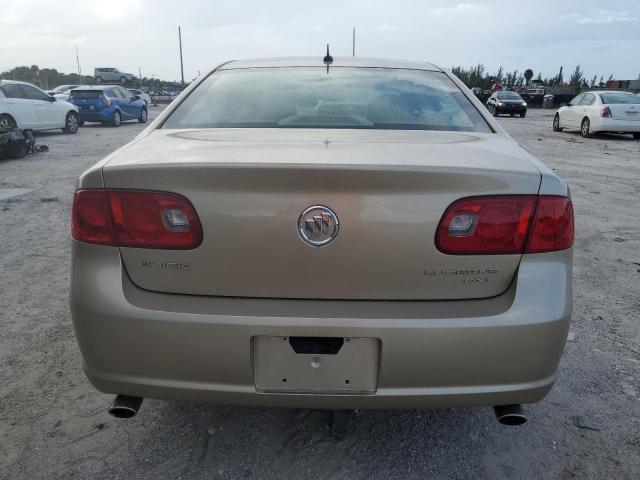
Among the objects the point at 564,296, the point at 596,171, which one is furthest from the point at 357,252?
the point at 596,171

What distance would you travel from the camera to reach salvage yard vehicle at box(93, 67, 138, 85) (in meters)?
43.0

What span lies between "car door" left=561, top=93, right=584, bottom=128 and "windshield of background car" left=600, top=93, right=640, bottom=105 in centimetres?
116

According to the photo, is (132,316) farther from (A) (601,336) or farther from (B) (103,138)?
(B) (103,138)

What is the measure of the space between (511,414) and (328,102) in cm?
156

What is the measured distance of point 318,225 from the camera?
5.19 ft

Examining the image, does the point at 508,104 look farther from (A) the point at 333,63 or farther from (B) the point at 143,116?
(A) the point at 333,63

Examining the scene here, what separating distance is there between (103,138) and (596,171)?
490 inches

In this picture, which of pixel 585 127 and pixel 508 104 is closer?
pixel 585 127

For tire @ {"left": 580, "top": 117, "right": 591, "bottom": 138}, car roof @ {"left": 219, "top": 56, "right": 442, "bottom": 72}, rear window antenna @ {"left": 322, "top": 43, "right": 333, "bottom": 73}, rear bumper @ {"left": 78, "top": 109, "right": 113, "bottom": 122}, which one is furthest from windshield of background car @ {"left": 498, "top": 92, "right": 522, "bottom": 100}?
rear window antenna @ {"left": 322, "top": 43, "right": 333, "bottom": 73}

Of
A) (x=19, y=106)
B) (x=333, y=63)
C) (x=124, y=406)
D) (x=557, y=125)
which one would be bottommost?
(x=557, y=125)

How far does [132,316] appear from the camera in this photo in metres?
1.67

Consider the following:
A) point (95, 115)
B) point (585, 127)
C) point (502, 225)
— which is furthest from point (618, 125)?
point (95, 115)

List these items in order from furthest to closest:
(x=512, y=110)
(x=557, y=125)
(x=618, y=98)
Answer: (x=512, y=110), (x=557, y=125), (x=618, y=98)

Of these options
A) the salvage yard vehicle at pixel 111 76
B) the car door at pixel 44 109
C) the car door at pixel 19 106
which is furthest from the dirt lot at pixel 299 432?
the salvage yard vehicle at pixel 111 76
